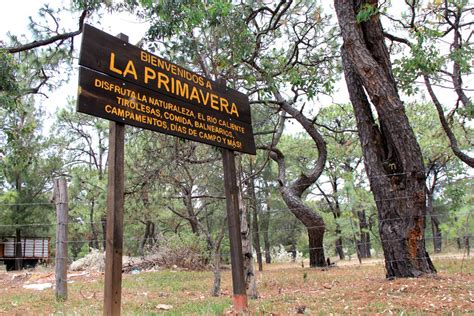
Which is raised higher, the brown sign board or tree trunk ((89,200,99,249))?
the brown sign board

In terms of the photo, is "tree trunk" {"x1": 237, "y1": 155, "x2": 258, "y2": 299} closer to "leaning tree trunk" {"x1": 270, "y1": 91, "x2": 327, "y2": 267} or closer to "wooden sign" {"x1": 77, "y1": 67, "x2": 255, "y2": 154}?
"wooden sign" {"x1": 77, "y1": 67, "x2": 255, "y2": 154}

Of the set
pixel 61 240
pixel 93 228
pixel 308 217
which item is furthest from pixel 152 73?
pixel 93 228

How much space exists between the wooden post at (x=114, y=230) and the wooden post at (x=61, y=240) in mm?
3487

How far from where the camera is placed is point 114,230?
3.01 m

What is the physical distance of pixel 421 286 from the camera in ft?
15.8

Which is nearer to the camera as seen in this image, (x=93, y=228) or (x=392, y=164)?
(x=392, y=164)

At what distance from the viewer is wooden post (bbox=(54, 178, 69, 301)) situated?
598 cm

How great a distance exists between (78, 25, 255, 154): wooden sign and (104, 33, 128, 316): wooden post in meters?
0.26

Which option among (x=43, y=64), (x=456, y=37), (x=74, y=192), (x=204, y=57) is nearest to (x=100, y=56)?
(x=204, y=57)

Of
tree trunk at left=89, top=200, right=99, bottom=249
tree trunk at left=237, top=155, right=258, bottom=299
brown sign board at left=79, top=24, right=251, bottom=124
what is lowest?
tree trunk at left=237, top=155, right=258, bottom=299

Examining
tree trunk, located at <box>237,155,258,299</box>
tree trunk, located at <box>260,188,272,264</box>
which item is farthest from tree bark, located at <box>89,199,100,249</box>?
tree trunk, located at <box>260,188,272,264</box>

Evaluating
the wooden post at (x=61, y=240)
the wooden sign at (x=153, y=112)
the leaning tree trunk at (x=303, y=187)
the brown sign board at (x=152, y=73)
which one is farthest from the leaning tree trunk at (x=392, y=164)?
the wooden post at (x=61, y=240)

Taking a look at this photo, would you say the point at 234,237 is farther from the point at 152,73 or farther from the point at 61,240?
the point at 61,240

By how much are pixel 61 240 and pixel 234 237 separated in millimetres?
3322
